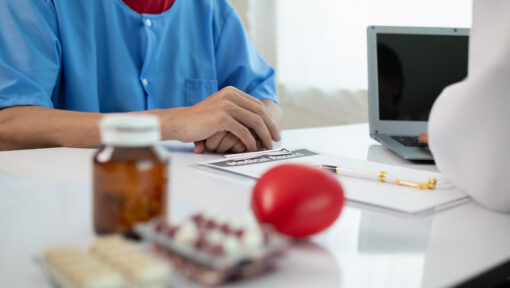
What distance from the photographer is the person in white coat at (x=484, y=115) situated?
0.49 meters

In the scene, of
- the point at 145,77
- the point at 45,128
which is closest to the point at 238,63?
the point at 145,77

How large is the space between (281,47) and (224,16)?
0.96 m

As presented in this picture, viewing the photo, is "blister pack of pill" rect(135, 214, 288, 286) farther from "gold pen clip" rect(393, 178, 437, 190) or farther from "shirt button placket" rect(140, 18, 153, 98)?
"shirt button placket" rect(140, 18, 153, 98)

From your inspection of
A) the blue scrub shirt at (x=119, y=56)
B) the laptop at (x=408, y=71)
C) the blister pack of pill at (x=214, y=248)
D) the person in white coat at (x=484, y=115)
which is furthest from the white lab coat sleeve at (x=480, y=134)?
the blue scrub shirt at (x=119, y=56)

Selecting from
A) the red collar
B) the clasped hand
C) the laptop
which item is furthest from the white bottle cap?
the red collar

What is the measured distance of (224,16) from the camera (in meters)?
1.33

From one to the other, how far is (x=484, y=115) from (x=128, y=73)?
2.80 ft

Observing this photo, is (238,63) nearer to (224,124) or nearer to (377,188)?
(224,124)

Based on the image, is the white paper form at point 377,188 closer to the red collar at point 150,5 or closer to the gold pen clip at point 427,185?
the gold pen clip at point 427,185

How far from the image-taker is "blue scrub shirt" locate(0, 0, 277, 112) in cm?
98

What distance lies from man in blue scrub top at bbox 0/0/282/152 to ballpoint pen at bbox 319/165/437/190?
0.75ft

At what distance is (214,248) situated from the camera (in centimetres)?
29

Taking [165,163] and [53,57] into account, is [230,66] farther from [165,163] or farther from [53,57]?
[165,163]

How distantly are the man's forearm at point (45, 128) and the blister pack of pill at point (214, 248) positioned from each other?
557mm
